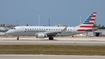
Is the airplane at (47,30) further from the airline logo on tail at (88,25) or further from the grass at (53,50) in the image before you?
the grass at (53,50)

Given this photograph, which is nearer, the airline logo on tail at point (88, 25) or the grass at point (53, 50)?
the grass at point (53, 50)

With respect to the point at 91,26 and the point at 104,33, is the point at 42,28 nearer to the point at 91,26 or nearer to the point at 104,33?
the point at 91,26

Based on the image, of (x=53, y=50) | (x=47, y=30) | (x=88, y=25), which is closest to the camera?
(x=53, y=50)

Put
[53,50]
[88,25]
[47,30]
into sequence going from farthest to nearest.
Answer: [88,25], [47,30], [53,50]

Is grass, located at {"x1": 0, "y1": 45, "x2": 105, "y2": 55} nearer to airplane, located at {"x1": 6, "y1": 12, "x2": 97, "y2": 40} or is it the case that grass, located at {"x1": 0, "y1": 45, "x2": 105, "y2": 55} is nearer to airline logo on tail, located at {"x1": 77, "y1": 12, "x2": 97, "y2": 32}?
airplane, located at {"x1": 6, "y1": 12, "x2": 97, "y2": 40}

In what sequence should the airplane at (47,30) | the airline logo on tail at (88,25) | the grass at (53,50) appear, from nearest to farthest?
the grass at (53,50) < the airplane at (47,30) < the airline logo on tail at (88,25)

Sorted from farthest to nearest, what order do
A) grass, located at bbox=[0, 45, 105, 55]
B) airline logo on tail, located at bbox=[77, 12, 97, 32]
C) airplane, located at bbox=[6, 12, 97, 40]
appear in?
airline logo on tail, located at bbox=[77, 12, 97, 32], airplane, located at bbox=[6, 12, 97, 40], grass, located at bbox=[0, 45, 105, 55]

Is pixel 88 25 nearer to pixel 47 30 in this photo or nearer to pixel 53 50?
pixel 47 30

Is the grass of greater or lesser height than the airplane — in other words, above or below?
below

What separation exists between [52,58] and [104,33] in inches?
3771

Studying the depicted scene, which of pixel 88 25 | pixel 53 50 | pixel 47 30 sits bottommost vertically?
pixel 53 50

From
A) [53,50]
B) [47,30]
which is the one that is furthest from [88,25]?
[53,50]

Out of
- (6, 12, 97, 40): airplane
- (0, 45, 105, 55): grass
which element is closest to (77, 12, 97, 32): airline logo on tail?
(6, 12, 97, 40): airplane

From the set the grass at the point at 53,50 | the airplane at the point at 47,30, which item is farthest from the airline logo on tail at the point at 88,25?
the grass at the point at 53,50
